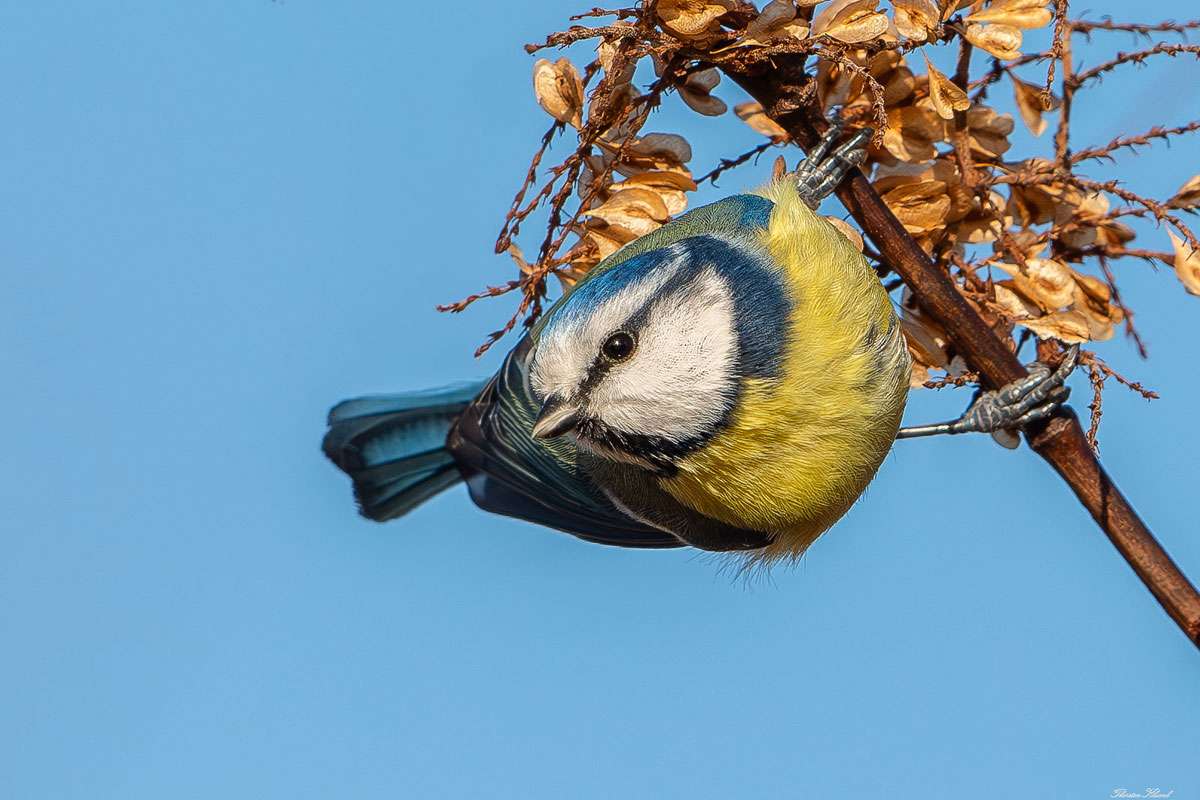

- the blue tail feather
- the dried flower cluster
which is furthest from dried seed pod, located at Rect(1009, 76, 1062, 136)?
the blue tail feather

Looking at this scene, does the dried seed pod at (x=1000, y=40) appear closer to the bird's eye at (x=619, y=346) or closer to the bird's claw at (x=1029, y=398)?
the bird's claw at (x=1029, y=398)

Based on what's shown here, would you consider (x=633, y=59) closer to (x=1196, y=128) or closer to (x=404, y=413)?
(x=1196, y=128)

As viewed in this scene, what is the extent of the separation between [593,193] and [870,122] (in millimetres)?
508

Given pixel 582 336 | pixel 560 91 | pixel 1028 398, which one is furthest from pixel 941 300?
pixel 560 91

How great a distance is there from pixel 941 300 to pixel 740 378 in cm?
39

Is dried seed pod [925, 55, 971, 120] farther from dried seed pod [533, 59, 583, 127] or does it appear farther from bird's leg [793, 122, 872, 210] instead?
dried seed pod [533, 59, 583, 127]

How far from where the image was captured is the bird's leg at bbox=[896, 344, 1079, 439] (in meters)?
2.15

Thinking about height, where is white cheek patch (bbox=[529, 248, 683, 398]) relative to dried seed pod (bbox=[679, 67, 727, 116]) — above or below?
below

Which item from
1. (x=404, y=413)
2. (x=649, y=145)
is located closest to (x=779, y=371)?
(x=649, y=145)

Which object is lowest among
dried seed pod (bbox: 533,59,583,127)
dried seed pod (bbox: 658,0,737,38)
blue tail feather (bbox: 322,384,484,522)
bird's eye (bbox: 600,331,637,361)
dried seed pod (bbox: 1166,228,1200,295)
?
dried seed pod (bbox: 1166,228,1200,295)

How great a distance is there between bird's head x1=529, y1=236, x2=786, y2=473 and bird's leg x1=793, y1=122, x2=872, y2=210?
25cm

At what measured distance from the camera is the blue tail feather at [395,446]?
3.33m

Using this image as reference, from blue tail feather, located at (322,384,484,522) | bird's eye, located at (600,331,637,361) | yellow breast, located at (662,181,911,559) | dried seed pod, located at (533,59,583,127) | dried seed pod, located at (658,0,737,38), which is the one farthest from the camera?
blue tail feather, located at (322,384,484,522)

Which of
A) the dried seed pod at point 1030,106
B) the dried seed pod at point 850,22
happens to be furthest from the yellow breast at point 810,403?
the dried seed pod at point 850,22
